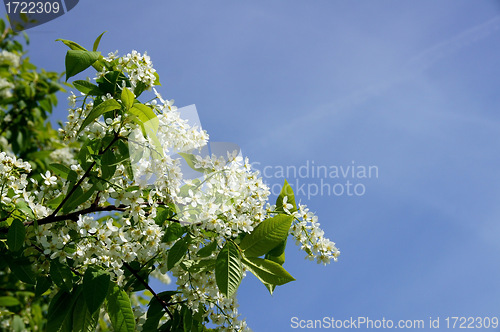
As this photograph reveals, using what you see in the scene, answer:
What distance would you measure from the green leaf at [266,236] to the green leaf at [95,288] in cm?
47

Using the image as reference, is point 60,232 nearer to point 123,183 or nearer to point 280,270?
point 123,183

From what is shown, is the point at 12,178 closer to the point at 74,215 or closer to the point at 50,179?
the point at 50,179

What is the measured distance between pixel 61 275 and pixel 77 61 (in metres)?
0.78

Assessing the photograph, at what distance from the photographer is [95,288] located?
1.30m

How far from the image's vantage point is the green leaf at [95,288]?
128 cm

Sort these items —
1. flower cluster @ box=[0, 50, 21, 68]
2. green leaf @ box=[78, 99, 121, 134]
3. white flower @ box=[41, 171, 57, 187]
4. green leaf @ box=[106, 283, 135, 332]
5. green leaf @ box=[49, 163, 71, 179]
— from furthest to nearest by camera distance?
flower cluster @ box=[0, 50, 21, 68]
white flower @ box=[41, 171, 57, 187]
green leaf @ box=[49, 163, 71, 179]
green leaf @ box=[106, 283, 135, 332]
green leaf @ box=[78, 99, 121, 134]

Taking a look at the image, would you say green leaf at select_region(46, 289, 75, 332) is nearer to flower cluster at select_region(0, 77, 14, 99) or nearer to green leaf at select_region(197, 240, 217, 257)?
green leaf at select_region(197, 240, 217, 257)

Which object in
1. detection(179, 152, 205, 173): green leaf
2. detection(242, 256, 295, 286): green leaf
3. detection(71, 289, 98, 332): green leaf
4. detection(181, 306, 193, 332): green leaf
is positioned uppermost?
detection(179, 152, 205, 173): green leaf

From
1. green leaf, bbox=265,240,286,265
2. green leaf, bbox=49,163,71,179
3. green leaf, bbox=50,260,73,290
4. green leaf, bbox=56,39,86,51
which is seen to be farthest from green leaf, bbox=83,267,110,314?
green leaf, bbox=56,39,86,51

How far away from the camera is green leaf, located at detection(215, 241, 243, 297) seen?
1.28 m

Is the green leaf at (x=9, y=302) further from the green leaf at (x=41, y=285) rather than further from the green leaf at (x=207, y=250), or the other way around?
the green leaf at (x=207, y=250)

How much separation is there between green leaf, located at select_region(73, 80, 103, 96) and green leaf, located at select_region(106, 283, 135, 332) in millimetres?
786

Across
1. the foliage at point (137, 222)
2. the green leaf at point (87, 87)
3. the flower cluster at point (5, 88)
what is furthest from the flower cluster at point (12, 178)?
the green leaf at point (87, 87)

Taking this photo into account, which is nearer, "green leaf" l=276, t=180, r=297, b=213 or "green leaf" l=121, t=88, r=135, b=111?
"green leaf" l=121, t=88, r=135, b=111
